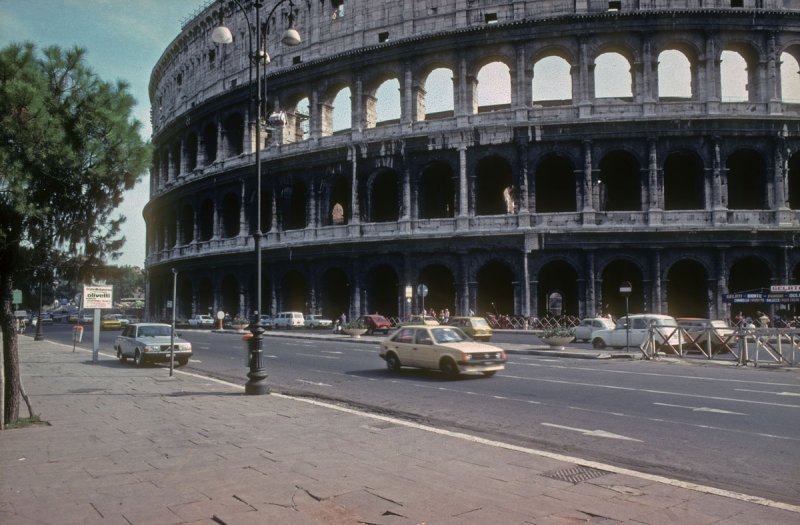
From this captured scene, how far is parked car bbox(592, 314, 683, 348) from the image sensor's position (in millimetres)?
22156

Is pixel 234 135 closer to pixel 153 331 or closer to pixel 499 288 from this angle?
pixel 499 288

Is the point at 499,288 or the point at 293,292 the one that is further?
the point at 293,292

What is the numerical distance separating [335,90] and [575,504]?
36808 millimetres

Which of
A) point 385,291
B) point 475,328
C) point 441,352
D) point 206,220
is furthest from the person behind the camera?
point 206,220

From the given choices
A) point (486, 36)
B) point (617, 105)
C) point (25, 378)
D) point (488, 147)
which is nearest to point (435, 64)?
point (486, 36)

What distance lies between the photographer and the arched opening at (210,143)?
46.8 m

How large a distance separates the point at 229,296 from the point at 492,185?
21584 millimetres

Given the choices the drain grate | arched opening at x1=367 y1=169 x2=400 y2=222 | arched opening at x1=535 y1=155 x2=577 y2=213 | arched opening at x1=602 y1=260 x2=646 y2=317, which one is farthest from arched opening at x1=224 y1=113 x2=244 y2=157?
the drain grate

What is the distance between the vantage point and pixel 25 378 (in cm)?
1512

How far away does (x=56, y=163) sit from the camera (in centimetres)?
835

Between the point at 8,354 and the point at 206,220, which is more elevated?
the point at 206,220

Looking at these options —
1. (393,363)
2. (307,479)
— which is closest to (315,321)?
(393,363)

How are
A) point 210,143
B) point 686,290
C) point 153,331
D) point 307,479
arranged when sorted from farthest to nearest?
point 210,143 → point 686,290 → point 153,331 → point 307,479

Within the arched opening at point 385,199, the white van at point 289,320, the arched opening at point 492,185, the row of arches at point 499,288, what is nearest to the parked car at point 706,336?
the row of arches at point 499,288
